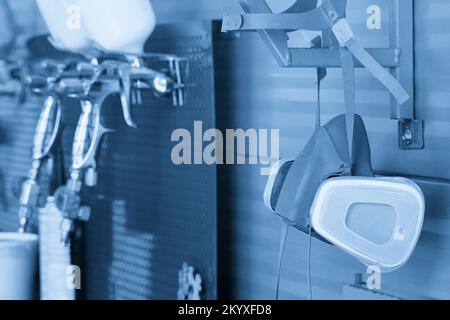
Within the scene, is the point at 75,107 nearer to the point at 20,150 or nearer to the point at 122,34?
the point at 20,150

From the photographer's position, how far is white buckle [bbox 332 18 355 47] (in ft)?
4.16

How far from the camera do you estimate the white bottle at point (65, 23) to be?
1771 millimetres

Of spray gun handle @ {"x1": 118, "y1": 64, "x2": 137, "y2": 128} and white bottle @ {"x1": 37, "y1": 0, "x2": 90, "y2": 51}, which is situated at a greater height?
white bottle @ {"x1": 37, "y1": 0, "x2": 90, "y2": 51}

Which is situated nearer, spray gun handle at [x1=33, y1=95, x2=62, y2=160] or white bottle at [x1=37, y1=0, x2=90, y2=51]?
white bottle at [x1=37, y1=0, x2=90, y2=51]

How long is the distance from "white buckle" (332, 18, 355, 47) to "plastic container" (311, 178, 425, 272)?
0.62 ft

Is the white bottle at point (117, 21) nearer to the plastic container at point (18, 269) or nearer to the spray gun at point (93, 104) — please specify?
the spray gun at point (93, 104)

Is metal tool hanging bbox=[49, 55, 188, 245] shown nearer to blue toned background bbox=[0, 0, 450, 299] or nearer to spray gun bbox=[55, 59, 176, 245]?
spray gun bbox=[55, 59, 176, 245]

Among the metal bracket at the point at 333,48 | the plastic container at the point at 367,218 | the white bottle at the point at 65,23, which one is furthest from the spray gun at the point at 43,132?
the plastic container at the point at 367,218

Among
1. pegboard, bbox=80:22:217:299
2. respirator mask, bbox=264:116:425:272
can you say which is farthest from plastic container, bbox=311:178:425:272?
pegboard, bbox=80:22:217:299

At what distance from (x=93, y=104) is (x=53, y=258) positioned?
1.17 ft

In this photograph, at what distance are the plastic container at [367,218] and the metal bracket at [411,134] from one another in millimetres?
181

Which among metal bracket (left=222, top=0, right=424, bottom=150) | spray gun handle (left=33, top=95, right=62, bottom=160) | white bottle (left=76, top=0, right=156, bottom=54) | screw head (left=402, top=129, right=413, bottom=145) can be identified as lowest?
screw head (left=402, top=129, right=413, bottom=145)

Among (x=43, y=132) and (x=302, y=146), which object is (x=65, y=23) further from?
(x=302, y=146)
